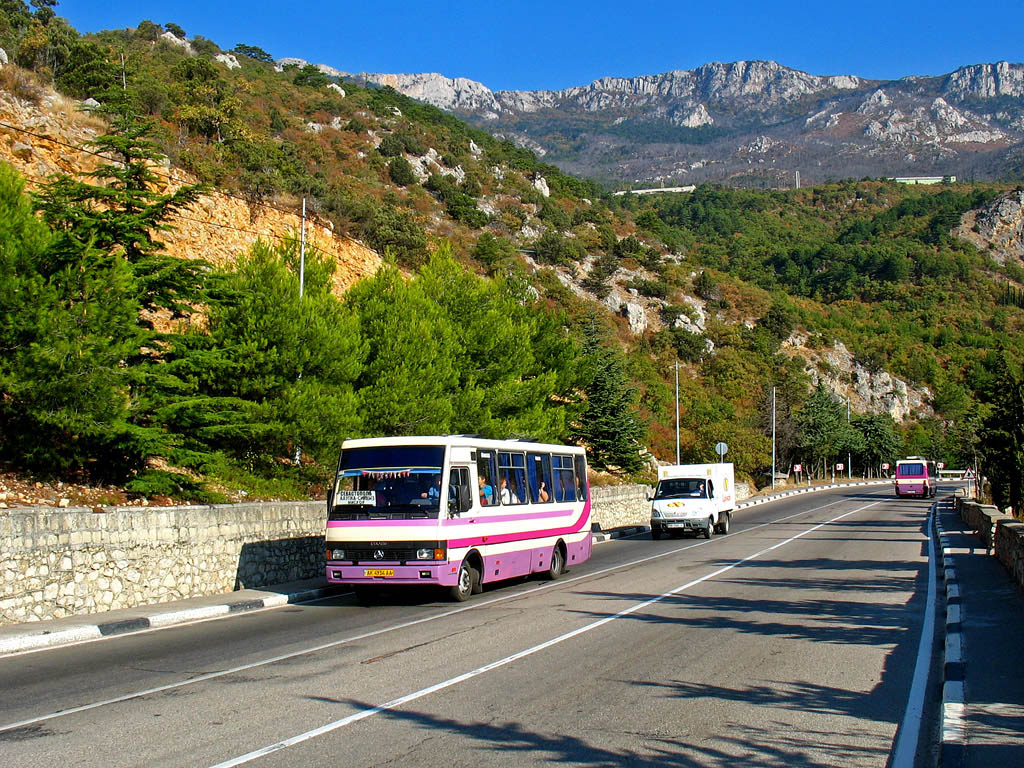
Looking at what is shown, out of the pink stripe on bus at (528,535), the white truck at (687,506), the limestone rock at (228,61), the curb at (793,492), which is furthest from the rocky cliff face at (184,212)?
the limestone rock at (228,61)

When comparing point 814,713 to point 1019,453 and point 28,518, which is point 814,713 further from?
point 1019,453

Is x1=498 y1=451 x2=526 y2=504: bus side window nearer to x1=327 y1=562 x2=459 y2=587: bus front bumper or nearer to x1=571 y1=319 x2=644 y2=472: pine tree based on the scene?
x1=327 y1=562 x2=459 y2=587: bus front bumper

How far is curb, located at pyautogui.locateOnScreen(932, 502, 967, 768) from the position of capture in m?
6.21

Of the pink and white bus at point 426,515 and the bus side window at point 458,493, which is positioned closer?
the pink and white bus at point 426,515

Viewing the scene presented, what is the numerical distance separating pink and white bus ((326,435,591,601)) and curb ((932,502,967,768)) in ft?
23.5

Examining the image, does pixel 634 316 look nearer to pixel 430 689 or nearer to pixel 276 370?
pixel 276 370

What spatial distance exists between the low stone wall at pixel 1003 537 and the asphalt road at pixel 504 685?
5.49 feet

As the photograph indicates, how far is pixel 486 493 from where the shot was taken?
15891 millimetres

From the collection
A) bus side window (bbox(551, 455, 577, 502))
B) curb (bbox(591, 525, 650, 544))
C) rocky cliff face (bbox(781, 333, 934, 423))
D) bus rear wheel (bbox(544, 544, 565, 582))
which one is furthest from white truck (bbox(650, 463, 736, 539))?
rocky cliff face (bbox(781, 333, 934, 423))

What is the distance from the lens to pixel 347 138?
87000 millimetres

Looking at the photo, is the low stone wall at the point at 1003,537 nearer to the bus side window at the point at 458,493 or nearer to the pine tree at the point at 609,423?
the bus side window at the point at 458,493

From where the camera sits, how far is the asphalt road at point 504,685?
21.1ft

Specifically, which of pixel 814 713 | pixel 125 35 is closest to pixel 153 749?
pixel 814 713

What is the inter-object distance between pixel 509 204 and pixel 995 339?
77027 mm
